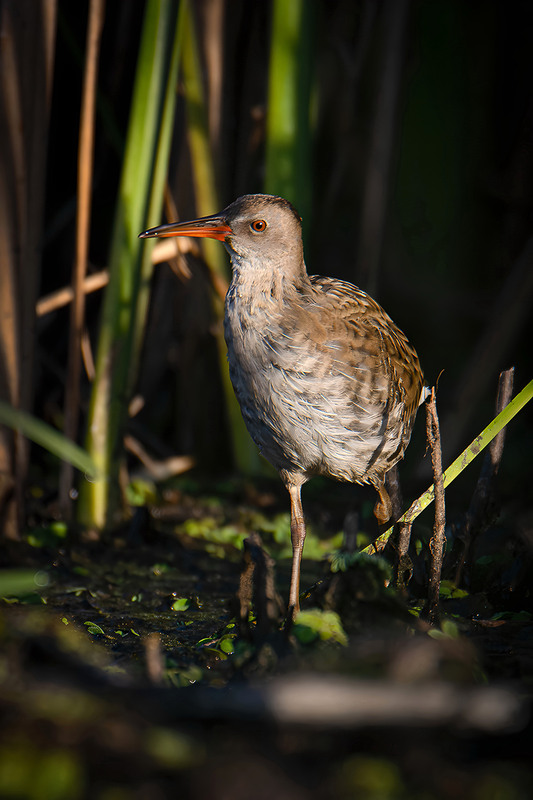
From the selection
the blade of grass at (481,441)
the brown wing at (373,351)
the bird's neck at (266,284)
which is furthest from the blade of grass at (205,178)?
the blade of grass at (481,441)

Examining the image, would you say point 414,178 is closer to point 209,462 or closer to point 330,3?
point 330,3

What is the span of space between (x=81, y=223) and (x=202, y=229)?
824mm

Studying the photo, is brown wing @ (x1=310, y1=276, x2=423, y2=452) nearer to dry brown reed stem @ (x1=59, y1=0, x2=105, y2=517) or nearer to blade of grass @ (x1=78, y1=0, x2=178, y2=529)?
blade of grass @ (x1=78, y1=0, x2=178, y2=529)

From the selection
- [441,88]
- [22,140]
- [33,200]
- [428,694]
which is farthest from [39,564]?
[441,88]

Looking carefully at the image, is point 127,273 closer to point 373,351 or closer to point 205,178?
point 205,178

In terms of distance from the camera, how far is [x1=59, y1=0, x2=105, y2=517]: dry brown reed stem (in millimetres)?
3713

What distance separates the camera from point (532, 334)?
5.99 m

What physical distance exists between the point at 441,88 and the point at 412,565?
3895mm

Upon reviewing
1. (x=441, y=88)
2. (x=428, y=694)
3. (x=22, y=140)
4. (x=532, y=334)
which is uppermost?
(x=441, y=88)

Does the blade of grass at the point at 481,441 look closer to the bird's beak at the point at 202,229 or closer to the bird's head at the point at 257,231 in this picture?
the bird's head at the point at 257,231

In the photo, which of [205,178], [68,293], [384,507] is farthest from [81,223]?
[384,507]

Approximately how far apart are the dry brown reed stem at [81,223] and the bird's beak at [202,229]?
67cm

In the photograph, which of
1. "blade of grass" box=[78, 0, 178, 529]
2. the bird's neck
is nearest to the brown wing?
the bird's neck

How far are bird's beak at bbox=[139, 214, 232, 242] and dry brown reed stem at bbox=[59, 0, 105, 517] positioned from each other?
67 centimetres
